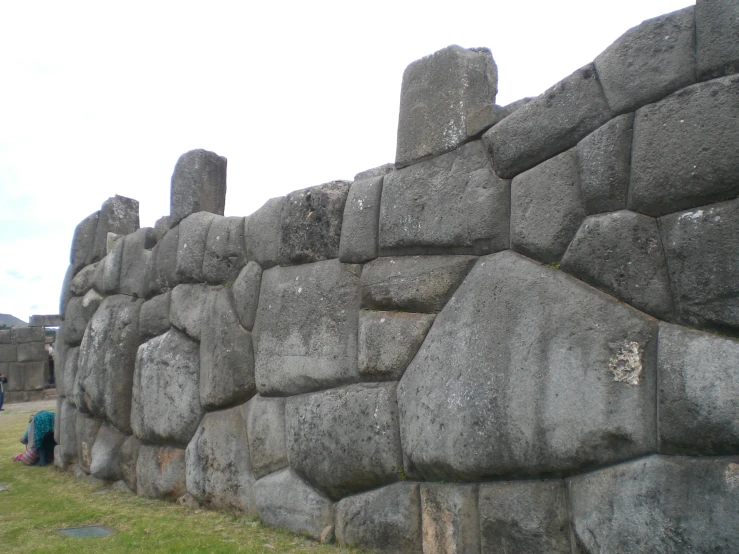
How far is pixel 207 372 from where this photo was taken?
5.81 m

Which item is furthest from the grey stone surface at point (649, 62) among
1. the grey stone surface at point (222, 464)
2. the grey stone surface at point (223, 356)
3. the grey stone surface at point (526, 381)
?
the grey stone surface at point (222, 464)

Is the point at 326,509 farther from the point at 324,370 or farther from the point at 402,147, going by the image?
the point at 402,147

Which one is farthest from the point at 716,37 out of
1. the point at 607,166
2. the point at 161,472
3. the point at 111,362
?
the point at 111,362

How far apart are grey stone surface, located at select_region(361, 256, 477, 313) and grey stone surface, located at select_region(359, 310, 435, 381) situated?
0.22 ft

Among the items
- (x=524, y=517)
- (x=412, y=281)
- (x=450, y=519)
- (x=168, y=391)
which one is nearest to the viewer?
(x=524, y=517)

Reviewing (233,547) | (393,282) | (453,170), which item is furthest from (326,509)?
(453,170)

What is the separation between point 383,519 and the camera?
418 centimetres

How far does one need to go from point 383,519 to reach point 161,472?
2.92 meters

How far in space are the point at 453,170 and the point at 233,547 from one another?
2.92 m

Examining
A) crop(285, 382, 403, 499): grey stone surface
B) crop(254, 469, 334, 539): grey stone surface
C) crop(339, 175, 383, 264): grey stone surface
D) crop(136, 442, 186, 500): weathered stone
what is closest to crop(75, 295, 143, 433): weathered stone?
crop(136, 442, 186, 500): weathered stone

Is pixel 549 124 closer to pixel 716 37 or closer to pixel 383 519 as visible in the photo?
pixel 716 37

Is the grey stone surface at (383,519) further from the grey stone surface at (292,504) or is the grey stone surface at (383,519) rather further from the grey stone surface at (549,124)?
the grey stone surface at (549,124)

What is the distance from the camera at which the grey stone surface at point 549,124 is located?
3.37 meters

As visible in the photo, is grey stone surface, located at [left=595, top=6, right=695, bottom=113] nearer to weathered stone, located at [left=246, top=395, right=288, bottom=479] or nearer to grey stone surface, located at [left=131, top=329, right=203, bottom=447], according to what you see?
weathered stone, located at [left=246, top=395, right=288, bottom=479]
